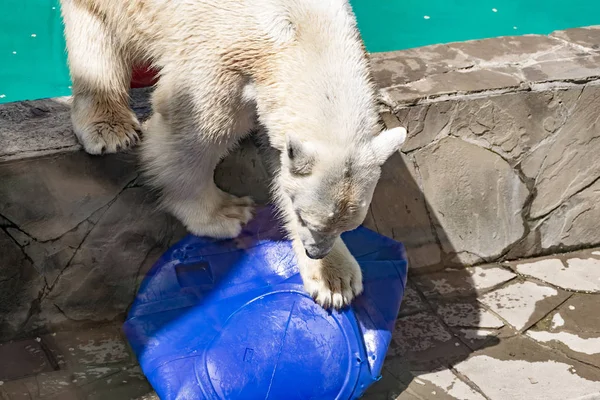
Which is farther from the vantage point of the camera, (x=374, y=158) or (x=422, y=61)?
(x=422, y=61)

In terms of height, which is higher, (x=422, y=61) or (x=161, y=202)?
(x=422, y=61)

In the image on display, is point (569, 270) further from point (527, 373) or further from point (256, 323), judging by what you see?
point (256, 323)

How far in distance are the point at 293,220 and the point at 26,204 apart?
970mm

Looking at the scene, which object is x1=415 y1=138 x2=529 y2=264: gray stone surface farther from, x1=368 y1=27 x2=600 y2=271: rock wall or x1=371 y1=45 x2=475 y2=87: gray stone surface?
x1=371 y1=45 x2=475 y2=87: gray stone surface

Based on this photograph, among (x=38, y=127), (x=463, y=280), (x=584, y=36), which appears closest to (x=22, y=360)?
(x=38, y=127)

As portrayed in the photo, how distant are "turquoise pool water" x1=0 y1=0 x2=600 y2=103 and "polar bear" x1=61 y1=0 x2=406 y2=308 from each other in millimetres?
2507

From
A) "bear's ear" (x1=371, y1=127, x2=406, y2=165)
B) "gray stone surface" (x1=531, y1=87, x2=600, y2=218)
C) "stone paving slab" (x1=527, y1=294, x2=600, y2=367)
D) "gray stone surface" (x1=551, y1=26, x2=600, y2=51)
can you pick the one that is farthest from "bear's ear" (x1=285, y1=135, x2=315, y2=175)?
"gray stone surface" (x1=551, y1=26, x2=600, y2=51)

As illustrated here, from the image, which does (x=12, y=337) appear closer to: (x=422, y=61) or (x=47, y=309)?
(x=47, y=309)

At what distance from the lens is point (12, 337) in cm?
314

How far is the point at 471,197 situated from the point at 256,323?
1.27 metres

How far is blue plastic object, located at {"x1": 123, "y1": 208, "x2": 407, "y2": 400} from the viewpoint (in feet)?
8.85

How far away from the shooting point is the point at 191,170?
291 cm

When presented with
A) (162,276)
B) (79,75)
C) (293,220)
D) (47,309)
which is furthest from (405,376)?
(79,75)

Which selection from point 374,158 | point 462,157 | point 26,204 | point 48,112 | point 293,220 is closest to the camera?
point 374,158
